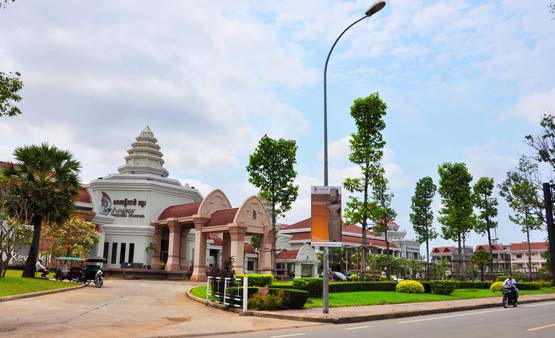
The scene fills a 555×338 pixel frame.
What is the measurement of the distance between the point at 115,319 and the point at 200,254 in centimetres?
2749

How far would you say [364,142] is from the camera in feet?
104

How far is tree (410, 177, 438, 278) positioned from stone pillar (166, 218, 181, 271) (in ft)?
95.0

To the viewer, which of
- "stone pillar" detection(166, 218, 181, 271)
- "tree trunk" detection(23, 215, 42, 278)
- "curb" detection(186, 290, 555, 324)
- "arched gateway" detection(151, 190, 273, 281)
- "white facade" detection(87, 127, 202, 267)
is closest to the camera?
"curb" detection(186, 290, 555, 324)

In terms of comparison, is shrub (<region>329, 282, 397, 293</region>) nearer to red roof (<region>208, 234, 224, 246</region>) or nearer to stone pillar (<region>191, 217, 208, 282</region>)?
stone pillar (<region>191, 217, 208, 282</region>)

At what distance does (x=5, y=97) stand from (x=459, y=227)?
3976 centimetres

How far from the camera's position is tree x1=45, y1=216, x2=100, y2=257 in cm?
3759

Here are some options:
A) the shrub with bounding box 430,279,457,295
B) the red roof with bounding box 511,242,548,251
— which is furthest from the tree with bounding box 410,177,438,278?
the red roof with bounding box 511,242,548,251

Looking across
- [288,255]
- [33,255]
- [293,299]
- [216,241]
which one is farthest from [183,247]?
[293,299]

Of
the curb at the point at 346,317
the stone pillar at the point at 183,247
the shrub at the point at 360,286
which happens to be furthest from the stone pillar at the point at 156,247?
the curb at the point at 346,317

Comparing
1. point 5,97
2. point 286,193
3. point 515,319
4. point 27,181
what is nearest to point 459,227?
point 286,193

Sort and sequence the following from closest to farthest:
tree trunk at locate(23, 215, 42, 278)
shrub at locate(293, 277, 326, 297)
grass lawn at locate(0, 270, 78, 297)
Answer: grass lawn at locate(0, 270, 78, 297) → shrub at locate(293, 277, 326, 297) → tree trunk at locate(23, 215, 42, 278)

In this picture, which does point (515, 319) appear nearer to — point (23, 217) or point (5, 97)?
point (5, 97)

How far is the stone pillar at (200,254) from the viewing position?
1591 inches

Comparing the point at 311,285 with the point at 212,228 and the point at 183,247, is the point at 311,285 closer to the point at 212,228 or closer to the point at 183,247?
the point at 212,228
